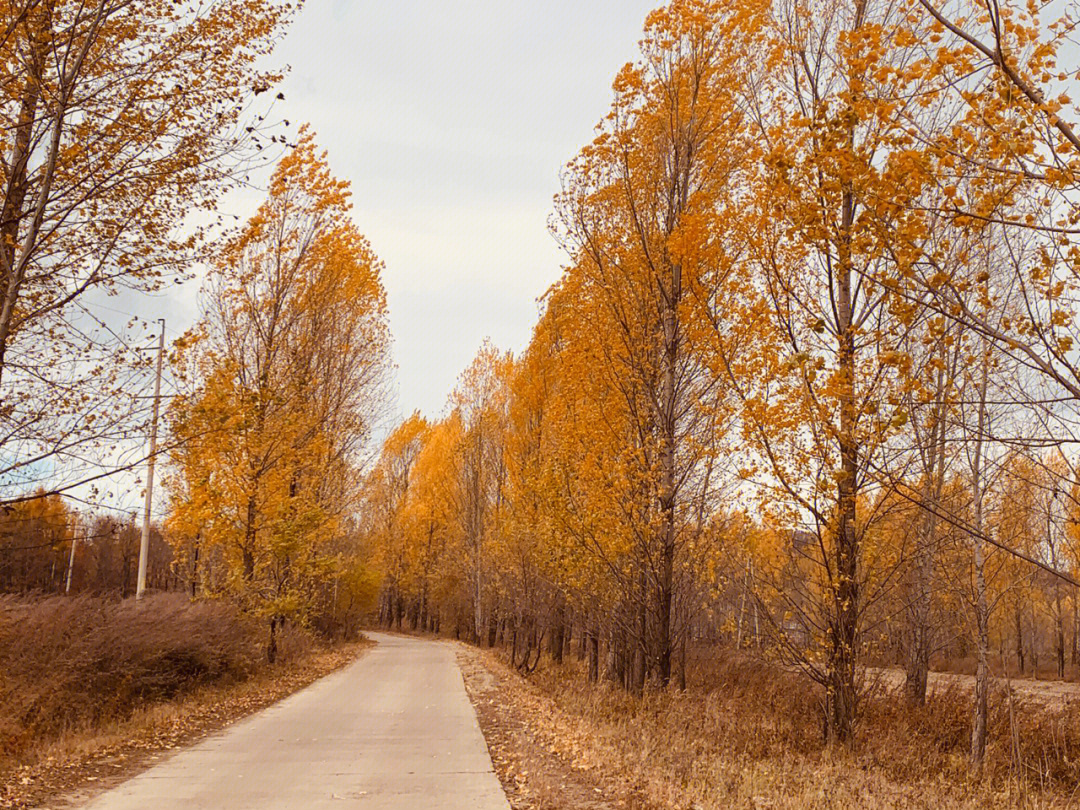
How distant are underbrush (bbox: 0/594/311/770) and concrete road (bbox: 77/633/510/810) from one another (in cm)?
169

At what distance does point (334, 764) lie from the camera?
8.35 meters

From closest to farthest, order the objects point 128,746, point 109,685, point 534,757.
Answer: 1. point 534,757
2. point 128,746
3. point 109,685

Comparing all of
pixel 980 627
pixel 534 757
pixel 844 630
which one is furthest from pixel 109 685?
pixel 980 627

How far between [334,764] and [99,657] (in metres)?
5.20

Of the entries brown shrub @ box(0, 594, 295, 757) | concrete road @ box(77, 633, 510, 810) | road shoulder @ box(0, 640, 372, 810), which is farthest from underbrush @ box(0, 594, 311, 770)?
concrete road @ box(77, 633, 510, 810)

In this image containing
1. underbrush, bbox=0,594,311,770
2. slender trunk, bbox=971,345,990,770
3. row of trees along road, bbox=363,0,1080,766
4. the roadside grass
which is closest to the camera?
row of trees along road, bbox=363,0,1080,766

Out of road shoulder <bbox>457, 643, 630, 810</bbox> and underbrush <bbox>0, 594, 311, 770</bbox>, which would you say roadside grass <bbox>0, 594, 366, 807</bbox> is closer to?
underbrush <bbox>0, 594, 311, 770</bbox>

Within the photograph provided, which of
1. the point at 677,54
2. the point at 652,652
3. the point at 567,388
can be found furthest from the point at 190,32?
the point at 567,388

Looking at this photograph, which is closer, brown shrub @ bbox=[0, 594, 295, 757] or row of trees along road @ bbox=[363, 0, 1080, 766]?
row of trees along road @ bbox=[363, 0, 1080, 766]

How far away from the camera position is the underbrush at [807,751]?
262 inches

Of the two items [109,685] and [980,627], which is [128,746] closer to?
[109,685]

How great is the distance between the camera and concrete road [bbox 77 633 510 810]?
22.0ft

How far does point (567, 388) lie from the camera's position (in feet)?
53.2

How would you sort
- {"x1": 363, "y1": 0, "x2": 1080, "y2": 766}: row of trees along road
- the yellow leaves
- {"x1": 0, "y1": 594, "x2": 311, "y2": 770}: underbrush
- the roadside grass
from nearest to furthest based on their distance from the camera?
{"x1": 363, "y1": 0, "x2": 1080, "y2": 766}: row of trees along road, the roadside grass, {"x1": 0, "y1": 594, "x2": 311, "y2": 770}: underbrush, the yellow leaves
